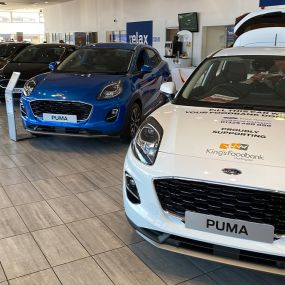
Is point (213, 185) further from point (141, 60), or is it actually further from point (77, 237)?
point (141, 60)

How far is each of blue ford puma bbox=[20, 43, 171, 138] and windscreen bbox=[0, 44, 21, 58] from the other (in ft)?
19.4

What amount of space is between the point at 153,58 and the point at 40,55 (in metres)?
3.33

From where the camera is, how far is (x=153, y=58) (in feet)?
19.6

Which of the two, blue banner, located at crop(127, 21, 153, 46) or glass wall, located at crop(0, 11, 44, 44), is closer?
blue banner, located at crop(127, 21, 153, 46)

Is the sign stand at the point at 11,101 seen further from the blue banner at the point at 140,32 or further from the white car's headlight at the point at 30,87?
the blue banner at the point at 140,32

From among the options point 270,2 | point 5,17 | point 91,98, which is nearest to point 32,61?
point 91,98

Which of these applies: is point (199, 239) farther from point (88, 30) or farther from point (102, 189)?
point (88, 30)

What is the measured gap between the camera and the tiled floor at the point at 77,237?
2154 mm

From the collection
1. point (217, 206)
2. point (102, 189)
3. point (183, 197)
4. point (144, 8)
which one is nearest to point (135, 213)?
point (183, 197)

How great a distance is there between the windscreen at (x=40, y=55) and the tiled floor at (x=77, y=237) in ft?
14.1

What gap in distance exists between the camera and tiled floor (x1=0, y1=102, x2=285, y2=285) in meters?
2.15

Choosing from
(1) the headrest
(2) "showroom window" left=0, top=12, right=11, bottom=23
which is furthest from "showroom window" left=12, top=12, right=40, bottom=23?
(1) the headrest

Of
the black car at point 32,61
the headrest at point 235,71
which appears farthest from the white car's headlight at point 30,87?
the headrest at point 235,71

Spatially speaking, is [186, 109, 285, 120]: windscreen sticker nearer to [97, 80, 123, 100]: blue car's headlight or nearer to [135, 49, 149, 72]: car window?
[97, 80, 123, 100]: blue car's headlight
